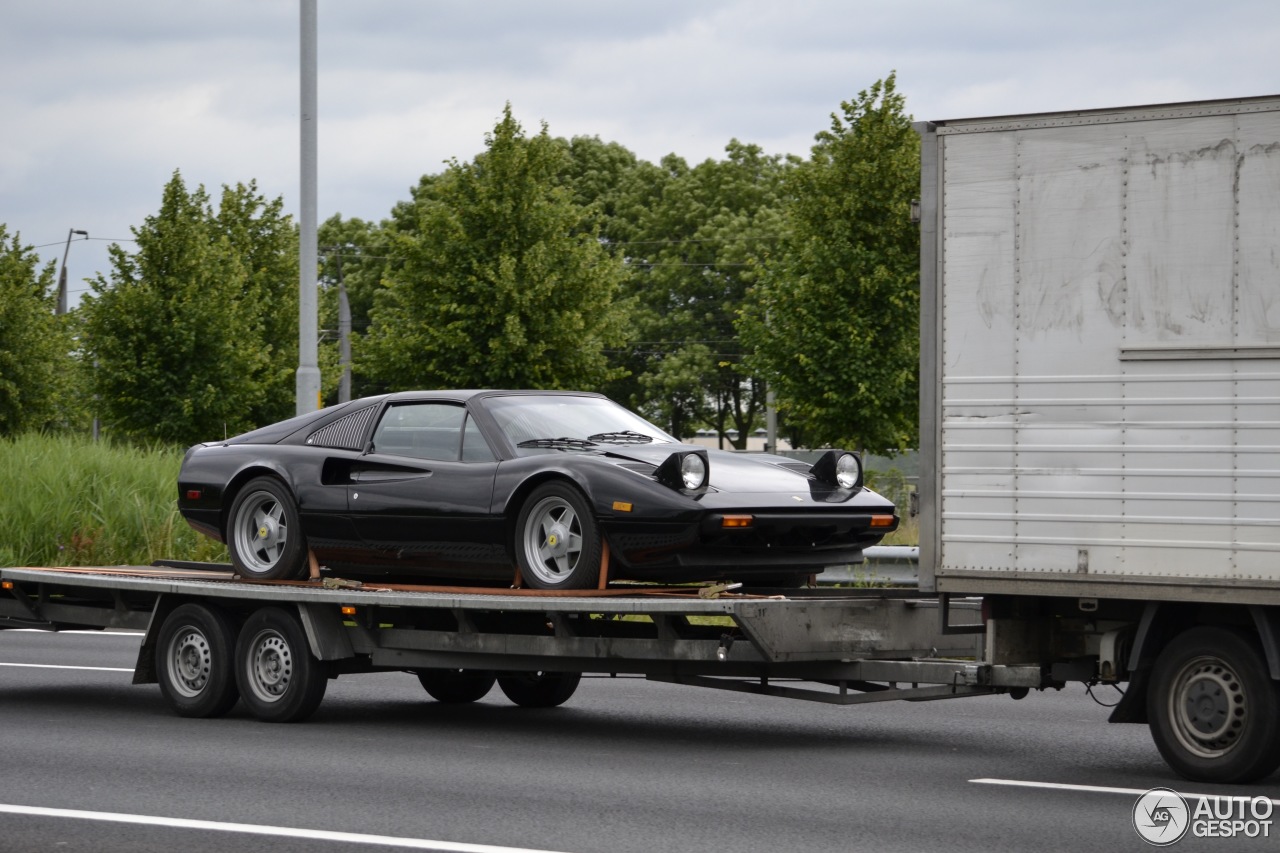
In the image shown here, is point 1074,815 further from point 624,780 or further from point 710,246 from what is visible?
point 710,246

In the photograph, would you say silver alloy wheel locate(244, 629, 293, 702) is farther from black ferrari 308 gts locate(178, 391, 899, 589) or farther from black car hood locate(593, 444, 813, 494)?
black car hood locate(593, 444, 813, 494)

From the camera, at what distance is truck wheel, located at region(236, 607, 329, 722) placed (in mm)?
10266

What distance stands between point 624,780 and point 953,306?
9.19 feet

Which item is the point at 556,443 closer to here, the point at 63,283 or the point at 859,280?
the point at 859,280

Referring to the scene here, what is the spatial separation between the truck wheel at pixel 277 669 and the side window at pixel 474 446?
148cm

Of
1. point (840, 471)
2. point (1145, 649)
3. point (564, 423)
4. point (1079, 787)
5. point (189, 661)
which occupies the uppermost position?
point (564, 423)

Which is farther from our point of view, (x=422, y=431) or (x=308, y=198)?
(x=308, y=198)

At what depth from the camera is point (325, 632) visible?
10.2m

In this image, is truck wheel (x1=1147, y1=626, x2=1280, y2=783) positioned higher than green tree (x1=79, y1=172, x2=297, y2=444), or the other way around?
green tree (x1=79, y1=172, x2=297, y2=444)

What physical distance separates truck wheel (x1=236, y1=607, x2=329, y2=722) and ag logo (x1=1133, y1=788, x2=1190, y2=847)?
4.91m

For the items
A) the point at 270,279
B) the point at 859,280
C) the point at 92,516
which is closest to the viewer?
the point at 92,516

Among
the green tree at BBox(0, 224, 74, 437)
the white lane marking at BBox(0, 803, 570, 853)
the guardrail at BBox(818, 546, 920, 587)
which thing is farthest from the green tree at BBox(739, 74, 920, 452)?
the white lane marking at BBox(0, 803, 570, 853)

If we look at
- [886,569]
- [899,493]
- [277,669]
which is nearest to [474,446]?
[277,669]

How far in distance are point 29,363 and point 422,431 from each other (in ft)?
92.7
